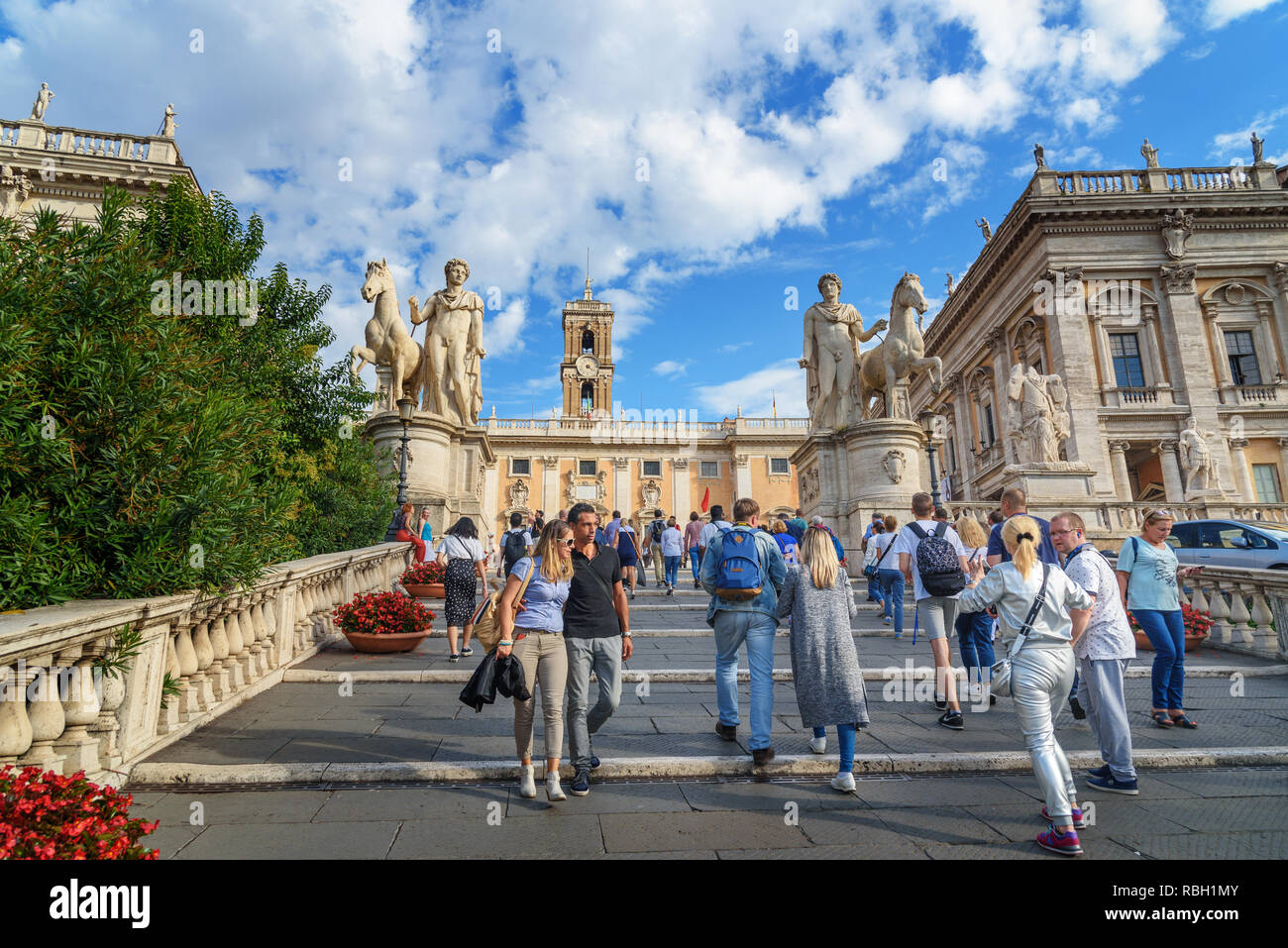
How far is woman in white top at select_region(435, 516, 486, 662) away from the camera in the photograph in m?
8.16

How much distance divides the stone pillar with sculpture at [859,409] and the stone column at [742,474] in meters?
34.4

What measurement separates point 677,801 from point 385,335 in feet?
44.8

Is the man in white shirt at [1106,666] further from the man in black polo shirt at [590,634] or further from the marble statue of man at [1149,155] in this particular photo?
the marble statue of man at [1149,155]

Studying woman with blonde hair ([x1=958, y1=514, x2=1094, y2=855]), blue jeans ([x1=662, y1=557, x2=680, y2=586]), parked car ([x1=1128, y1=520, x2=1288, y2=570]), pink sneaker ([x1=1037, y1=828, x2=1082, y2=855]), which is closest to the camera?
pink sneaker ([x1=1037, y1=828, x2=1082, y2=855])

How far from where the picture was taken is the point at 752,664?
486cm

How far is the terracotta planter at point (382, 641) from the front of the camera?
8.05 meters

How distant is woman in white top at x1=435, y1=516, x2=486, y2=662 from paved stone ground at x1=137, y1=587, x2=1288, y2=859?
1919 mm

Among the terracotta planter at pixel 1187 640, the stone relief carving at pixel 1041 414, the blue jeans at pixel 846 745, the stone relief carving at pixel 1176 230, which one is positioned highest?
the stone relief carving at pixel 1176 230

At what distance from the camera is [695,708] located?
6.09 metres

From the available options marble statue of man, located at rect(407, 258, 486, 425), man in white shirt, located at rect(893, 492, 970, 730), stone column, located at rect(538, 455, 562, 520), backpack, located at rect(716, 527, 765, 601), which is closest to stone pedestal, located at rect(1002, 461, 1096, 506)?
man in white shirt, located at rect(893, 492, 970, 730)

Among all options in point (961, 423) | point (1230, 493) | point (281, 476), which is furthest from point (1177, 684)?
point (961, 423)

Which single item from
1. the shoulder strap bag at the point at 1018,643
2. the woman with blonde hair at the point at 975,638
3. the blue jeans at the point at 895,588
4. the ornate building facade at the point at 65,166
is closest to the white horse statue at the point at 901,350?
the blue jeans at the point at 895,588

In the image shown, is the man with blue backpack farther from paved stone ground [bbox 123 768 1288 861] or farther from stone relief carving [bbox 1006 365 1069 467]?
stone relief carving [bbox 1006 365 1069 467]
